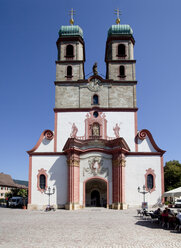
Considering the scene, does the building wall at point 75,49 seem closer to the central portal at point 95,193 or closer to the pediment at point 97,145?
the pediment at point 97,145

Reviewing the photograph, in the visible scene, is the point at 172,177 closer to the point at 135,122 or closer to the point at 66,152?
the point at 135,122

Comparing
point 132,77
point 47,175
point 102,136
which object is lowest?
point 47,175

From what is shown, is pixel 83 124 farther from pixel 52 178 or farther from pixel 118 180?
pixel 118 180

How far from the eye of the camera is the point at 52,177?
32406mm

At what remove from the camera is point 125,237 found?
11.9 meters

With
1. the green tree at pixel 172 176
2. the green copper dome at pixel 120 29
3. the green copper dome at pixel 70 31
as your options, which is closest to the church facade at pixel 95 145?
the green copper dome at pixel 120 29

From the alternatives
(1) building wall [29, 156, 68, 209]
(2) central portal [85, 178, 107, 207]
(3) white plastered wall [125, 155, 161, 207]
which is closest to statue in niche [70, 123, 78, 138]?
(1) building wall [29, 156, 68, 209]

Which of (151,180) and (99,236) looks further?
(151,180)

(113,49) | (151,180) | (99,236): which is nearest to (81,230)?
(99,236)

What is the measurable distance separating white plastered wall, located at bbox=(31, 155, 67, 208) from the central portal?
328 centimetres

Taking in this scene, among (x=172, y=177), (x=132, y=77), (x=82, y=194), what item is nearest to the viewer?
(x=82, y=194)

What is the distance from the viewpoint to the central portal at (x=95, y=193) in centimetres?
3306

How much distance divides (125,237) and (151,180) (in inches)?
847

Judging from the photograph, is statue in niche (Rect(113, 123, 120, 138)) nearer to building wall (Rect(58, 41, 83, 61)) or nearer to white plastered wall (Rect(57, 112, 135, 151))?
white plastered wall (Rect(57, 112, 135, 151))
